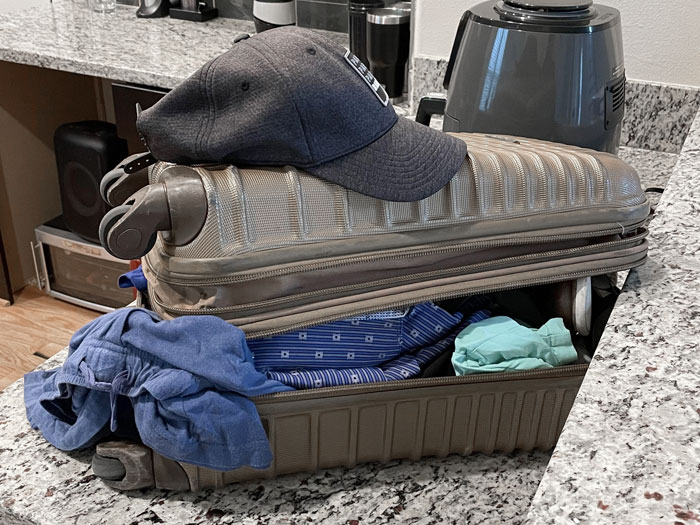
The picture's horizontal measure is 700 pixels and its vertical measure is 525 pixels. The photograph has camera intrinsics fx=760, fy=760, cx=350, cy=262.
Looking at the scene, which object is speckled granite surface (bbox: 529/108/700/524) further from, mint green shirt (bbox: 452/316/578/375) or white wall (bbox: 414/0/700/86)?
white wall (bbox: 414/0/700/86)

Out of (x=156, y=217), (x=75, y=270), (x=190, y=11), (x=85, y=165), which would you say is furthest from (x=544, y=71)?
A: (x=75, y=270)

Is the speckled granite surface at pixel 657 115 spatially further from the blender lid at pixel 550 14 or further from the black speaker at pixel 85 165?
the black speaker at pixel 85 165

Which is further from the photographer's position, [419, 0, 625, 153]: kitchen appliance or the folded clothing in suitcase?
[419, 0, 625, 153]: kitchen appliance

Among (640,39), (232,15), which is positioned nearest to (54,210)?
(232,15)

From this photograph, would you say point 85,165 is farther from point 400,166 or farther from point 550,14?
point 400,166

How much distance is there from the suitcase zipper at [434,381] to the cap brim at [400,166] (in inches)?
6.5

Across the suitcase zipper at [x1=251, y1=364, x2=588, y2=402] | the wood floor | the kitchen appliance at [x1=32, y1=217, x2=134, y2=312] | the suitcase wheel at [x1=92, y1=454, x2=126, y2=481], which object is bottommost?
the wood floor

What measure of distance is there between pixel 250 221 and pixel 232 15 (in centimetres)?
193

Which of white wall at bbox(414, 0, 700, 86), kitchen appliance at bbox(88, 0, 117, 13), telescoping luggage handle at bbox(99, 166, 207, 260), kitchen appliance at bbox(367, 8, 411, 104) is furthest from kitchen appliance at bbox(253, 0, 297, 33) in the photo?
telescoping luggage handle at bbox(99, 166, 207, 260)

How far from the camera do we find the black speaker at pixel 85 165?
2.26m

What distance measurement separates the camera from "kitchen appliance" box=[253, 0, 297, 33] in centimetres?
206

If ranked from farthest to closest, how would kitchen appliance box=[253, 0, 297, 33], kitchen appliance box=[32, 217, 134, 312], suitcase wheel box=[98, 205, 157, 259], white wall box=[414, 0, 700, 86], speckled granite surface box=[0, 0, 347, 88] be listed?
kitchen appliance box=[32, 217, 134, 312]
kitchen appliance box=[253, 0, 297, 33]
speckled granite surface box=[0, 0, 347, 88]
white wall box=[414, 0, 700, 86]
suitcase wheel box=[98, 205, 157, 259]

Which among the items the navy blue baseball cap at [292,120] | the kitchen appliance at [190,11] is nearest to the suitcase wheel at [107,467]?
the navy blue baseball cap at [292,120]

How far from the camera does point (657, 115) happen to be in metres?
1.40
